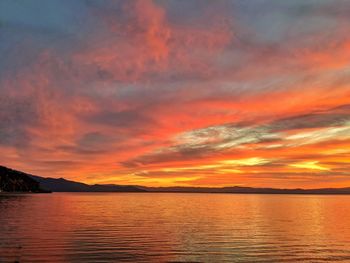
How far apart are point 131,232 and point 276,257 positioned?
31.0 metres

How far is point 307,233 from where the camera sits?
259 ft

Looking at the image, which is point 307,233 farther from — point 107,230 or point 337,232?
point 107,230

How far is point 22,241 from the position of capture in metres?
58.5

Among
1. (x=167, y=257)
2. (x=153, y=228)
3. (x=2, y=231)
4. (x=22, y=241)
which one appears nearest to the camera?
(x=167, y=257)

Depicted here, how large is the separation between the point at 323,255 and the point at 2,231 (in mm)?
54326

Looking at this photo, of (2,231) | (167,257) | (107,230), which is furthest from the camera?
(107,230)

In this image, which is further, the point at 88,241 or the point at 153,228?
the point at 153,228

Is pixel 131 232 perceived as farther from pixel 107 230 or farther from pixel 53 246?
pixel 53 246

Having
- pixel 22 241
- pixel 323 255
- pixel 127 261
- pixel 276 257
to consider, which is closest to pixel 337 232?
pixel 323 255

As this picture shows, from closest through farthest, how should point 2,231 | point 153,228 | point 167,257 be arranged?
point 167,257, point 2,231, point 153,228

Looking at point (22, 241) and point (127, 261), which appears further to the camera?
point (22, 241)

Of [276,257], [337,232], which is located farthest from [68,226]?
[337,232]

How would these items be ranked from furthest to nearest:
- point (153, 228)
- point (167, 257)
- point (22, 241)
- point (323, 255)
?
1. point (153, 228)
2. point (22, 241)
3. point (323, 255)
4. point (167, 257)

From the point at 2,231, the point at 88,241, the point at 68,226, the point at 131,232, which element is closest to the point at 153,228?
Answer: the point at 131,232
